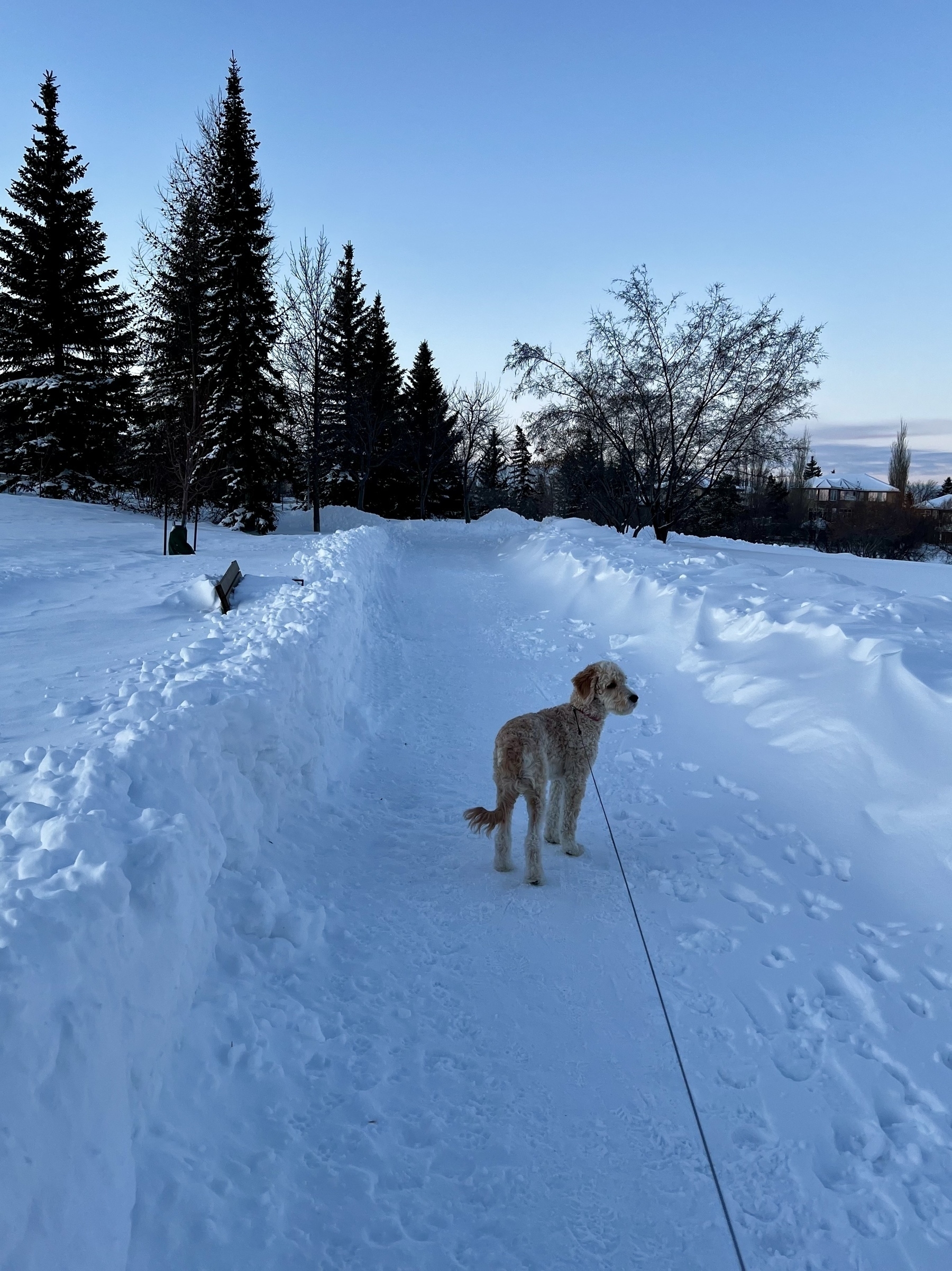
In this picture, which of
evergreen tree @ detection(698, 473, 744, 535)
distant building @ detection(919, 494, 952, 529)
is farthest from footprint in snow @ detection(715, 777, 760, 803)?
distant building @ detection(919, 494, 952, 529)

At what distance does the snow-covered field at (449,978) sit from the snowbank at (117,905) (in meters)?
0.01

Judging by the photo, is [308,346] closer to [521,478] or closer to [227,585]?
[227,585]

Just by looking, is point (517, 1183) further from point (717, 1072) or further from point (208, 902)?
point (208, 902)

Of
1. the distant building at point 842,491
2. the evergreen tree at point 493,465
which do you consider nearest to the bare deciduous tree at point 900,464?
the distant building at point 842,491

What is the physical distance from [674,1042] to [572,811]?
165 cm

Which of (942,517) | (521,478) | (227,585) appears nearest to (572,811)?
(227,585)

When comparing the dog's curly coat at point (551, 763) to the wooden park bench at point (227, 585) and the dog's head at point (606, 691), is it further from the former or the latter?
the wooden park bench at point (227, 585)

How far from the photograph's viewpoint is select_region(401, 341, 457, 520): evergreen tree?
42500 millimetres

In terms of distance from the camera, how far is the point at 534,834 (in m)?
4.06

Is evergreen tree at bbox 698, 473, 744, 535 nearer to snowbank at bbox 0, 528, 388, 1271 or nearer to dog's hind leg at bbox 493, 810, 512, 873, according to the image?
dog's hind leg at bbox 493, 810, 512, 873

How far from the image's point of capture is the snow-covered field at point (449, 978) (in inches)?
83.0

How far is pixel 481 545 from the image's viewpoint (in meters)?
25.6

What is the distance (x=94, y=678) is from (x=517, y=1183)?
17.6 ft

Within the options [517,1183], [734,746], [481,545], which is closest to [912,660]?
[734,746]
